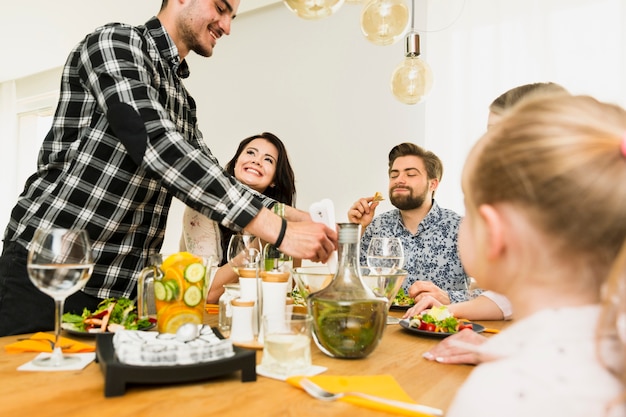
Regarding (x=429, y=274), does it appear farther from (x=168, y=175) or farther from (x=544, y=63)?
(x=168, y=175)

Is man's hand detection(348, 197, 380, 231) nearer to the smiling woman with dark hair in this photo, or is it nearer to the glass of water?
the smiling woman with dark hair

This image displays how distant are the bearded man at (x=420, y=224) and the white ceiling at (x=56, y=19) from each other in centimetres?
234

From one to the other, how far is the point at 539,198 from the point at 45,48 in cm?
656

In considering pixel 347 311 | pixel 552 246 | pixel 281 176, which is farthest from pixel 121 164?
pixel 281 176

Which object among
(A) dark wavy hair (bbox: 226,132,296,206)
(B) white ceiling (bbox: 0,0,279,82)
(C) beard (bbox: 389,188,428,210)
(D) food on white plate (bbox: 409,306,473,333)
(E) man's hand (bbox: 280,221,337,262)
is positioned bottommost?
(D) food on white plate (bbox: 409,306,473,333)

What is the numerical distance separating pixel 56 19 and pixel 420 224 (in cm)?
426

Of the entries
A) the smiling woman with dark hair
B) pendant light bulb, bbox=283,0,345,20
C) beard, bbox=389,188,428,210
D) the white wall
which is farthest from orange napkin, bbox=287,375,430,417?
beard, bbox=389,188,428,210

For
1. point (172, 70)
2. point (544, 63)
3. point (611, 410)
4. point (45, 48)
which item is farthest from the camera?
point (45, 48)

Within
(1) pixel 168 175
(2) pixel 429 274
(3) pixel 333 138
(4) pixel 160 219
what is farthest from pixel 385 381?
(3) pixel 333 138

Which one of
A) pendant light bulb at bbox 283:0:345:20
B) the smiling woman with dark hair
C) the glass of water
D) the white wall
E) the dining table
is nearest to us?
the dining table

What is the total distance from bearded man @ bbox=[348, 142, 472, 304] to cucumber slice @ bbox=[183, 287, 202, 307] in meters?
1.53

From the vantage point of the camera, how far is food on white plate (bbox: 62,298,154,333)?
1182mm

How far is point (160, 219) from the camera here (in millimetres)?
1829

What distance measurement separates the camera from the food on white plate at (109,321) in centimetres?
118
